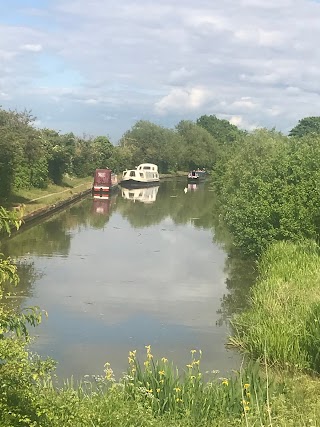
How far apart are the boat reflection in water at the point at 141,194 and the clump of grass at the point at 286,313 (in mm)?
31291

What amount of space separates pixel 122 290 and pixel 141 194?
3619 centimetres

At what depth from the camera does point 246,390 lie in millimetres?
7000

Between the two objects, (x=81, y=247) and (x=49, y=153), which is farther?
(x=49, y=153)

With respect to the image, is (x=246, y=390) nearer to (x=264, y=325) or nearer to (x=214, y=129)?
(x=264, y=325)

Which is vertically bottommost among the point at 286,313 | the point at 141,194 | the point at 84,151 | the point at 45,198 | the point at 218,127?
the point at 286,313

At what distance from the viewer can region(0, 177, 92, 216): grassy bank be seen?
30.8 meters

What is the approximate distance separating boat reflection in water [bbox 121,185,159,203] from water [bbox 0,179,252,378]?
14446 millimetres

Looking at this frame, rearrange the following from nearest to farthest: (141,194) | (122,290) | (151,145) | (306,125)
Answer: (122,290), (141,194), (151,145), (306,125)

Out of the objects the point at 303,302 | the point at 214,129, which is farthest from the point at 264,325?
the point at 214,129

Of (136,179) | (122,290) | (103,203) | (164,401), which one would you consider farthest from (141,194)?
(164,401)

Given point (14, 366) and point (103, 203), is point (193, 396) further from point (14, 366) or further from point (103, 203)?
point (103, 203)

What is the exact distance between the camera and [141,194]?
173 feet

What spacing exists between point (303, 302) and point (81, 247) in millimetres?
13957

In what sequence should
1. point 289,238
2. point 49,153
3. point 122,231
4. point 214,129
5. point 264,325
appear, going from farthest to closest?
point 214,129, point 49,153, point 122,231, point 289,238, point 264,325
